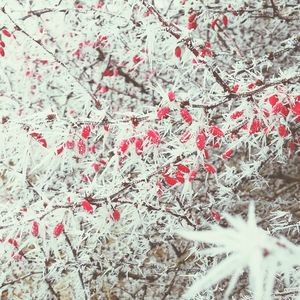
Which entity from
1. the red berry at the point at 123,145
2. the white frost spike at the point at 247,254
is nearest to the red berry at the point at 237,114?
the red berry at the point at 123,145

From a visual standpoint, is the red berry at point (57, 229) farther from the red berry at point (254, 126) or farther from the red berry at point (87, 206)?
the red berry at point (254, 126)

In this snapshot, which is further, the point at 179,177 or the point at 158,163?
the point at 158,163

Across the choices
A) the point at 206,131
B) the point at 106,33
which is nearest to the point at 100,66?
→ the point at 106,33

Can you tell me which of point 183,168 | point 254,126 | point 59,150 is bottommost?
point 59,150

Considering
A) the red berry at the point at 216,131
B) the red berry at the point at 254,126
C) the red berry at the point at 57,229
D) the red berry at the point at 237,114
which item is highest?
the red berry at the point at 237,114

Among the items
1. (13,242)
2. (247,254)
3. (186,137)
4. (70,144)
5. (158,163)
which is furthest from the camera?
(13,242)

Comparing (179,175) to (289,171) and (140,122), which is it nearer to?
(140,122)

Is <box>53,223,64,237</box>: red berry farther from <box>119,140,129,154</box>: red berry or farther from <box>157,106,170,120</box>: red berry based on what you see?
<box>157,106,170,120</box>: red berry

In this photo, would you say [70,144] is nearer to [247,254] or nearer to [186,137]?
[186,137]

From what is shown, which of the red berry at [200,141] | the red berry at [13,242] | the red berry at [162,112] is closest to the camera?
the red berry at [162,112]

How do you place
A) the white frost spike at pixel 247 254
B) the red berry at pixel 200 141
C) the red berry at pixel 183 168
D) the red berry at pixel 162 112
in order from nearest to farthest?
the white frost spike at pixel 247 254 → the red berry at pixel 162 112 → the red berry at pixel 200 141 → the red berry at pixel 183 168

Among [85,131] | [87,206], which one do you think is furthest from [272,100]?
[87,206]
